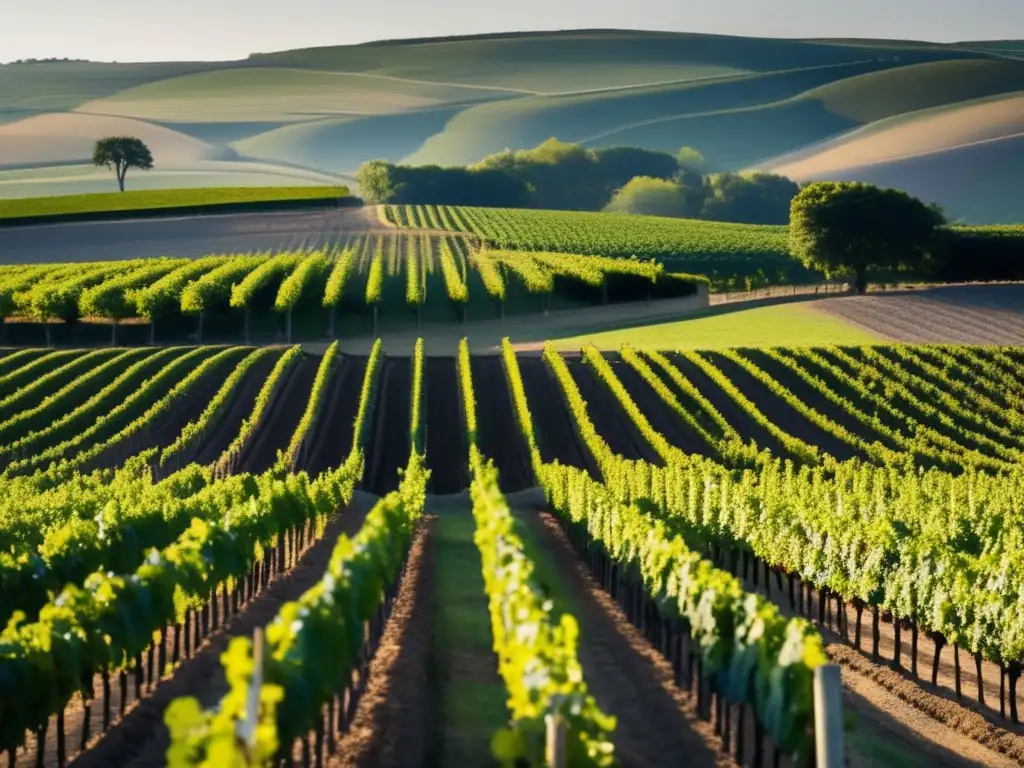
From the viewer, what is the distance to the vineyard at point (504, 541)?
1825 cm

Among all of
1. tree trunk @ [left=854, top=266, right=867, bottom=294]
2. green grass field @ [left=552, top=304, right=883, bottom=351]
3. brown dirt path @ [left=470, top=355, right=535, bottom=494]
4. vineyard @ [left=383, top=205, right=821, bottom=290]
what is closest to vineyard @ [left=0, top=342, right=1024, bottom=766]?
brown dirt path @ [left=470, top=355, right=535, bottom=494]

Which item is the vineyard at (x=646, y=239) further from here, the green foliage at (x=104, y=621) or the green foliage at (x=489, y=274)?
the green foliage at (x=104, y=621)

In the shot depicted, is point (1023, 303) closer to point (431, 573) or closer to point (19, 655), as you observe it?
Answer: point (431, 573)

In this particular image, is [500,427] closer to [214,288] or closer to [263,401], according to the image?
[263,401]

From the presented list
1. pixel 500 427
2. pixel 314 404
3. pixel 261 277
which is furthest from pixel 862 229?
pixel 314 404

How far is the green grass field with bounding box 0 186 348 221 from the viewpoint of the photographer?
5492 inches

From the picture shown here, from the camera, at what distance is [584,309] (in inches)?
3927

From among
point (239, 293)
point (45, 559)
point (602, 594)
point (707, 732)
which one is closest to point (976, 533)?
point (602, 594)

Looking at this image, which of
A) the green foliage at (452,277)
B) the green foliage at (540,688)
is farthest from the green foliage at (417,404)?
the green foliage at (540,688)

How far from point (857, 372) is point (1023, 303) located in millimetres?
27617

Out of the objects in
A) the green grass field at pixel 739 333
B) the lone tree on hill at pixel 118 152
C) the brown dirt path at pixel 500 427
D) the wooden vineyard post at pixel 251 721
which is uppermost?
the lone tree on hill at pixel 118 152

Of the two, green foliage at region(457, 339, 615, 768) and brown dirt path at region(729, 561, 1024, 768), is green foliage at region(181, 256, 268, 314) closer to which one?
brown dirt path at region(729, 561, 1024, 768)

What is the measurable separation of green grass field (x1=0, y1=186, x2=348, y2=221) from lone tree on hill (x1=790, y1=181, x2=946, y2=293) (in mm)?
62665

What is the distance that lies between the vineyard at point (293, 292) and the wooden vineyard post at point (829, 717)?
251ft
